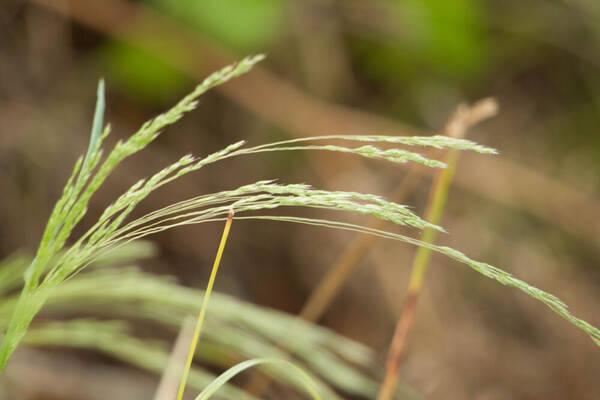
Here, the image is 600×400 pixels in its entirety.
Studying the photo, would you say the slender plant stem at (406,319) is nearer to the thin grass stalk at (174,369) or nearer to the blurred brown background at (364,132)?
the thin grass stalk at (174,369)

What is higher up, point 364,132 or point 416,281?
point 364,132

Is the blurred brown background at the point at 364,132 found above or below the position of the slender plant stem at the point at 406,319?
above

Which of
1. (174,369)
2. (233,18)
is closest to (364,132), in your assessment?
(233,18)

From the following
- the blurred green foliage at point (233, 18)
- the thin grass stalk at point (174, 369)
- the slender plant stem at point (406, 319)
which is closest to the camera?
the slender plant stem at point (406, 319)

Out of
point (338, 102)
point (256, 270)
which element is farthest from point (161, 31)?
point (256, 270)

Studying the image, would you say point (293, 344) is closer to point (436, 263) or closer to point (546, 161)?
point (436, 263)

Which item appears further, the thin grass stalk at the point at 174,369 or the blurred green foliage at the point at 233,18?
the blurred green foliage at the point at 233,18

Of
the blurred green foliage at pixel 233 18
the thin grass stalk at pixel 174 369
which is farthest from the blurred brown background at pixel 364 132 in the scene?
the thin grass stalk at pixel 174 369

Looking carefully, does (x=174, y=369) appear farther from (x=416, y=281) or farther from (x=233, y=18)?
(x=233, y=18)

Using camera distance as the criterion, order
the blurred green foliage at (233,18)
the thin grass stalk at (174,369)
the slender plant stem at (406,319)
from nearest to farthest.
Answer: the slender plant stem at (406,319) → the thin grass stalk at (174,369) → the blurred green foliage at (233,18)
